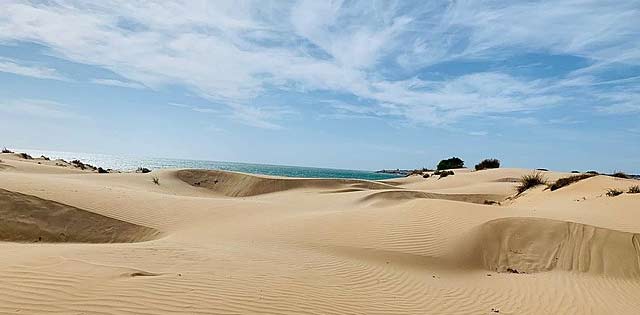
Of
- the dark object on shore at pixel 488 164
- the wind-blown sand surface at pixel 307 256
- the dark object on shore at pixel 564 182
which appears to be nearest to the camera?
the wind-blown sand surface at pixel 307 256

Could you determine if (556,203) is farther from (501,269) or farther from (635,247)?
(501,269)

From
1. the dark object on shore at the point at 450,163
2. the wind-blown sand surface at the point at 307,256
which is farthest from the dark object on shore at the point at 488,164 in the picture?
the wind-blown sand surface at the point at 307,256

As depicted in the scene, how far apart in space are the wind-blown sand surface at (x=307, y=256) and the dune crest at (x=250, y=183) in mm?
9977

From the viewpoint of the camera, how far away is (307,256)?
8.34 meters

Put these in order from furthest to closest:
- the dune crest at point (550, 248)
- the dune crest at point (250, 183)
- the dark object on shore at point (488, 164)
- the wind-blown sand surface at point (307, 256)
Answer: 1. the dark object on shore at point (488, 164)
2. the dune crest at point (250, 183)
3. the dune crest at point (550, 248)
4. the wind-blown sand surface at point (307, 256)

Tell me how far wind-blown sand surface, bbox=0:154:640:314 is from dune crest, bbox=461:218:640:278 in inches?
1.2

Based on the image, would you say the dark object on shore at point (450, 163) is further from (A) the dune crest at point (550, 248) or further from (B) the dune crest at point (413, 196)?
(A) the dune crest at point (550, 248)

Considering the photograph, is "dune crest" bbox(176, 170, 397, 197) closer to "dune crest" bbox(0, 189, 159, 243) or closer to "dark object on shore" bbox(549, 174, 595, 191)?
"dark object on shore" bbox(549, 174, 595, 191)

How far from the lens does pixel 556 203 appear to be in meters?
14.2

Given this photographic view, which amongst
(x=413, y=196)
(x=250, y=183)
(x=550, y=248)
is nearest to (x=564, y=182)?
(x=413, y=196)

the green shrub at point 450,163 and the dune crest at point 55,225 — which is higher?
the green shrub at point 450,163

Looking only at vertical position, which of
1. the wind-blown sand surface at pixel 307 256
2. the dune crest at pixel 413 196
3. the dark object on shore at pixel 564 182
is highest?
the dark object on shore at pixel 564 182

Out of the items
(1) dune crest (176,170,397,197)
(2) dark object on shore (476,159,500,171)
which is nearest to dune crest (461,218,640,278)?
(1) dune crest (176,170,397,197)

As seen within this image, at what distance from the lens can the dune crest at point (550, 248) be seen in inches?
331
